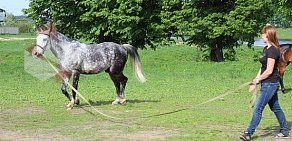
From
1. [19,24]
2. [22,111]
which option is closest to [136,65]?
[22,111]

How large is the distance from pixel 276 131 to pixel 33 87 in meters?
10.3

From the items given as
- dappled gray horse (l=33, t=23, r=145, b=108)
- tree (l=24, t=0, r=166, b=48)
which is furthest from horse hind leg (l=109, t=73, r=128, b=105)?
tree (l=24, t=0, r=166, b=48)

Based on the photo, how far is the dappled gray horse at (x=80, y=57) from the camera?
1239 centimetres

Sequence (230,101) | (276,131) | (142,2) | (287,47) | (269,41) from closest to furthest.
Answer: (269,41)
(276,131)
(230,101)
(287,47)
(142,2)

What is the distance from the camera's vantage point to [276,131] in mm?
9523

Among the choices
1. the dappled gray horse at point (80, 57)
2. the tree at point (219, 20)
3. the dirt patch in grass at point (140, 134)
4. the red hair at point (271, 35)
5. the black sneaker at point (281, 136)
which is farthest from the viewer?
the tree at point (219, 20)

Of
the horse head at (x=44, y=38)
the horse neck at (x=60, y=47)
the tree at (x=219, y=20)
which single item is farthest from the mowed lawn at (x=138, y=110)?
the tree at (x=219, y=20)

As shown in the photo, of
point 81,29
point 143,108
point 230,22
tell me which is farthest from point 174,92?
point 81,29

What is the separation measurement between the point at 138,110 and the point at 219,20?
16768 millimetres

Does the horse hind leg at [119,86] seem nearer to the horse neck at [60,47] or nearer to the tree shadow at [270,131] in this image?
the horse neck at [60,47]

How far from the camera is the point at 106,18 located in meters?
30.7

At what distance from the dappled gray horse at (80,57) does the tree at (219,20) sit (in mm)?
14965

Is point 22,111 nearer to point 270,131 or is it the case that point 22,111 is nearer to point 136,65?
point 136,65

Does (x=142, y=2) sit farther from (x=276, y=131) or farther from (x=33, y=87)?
(x=276, y=131)
